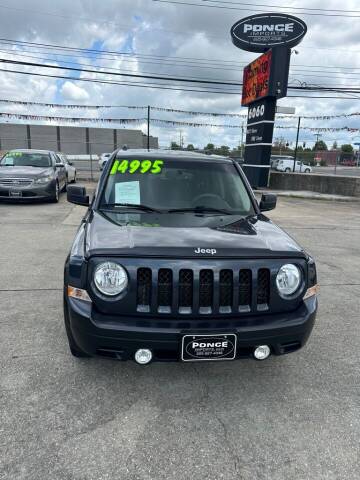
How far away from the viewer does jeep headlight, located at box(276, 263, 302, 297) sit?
8.68 ft

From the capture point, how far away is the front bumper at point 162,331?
94.7 inches

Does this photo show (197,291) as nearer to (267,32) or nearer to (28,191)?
(28,191)

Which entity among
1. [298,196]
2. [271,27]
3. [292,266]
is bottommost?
[298,196]

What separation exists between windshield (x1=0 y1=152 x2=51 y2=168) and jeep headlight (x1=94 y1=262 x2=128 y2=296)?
410 inches

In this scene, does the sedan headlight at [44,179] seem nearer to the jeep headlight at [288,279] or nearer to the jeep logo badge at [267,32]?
the jeep headlight at [288,279]

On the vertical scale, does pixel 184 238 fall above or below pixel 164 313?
above

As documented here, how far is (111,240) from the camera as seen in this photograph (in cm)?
268

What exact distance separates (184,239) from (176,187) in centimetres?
129

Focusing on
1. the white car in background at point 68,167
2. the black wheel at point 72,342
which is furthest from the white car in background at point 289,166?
the black wheel at point 72,342

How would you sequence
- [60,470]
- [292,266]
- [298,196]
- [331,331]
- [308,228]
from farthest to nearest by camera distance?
[298,196] → [308,228] → [331,331] → [292,266] → [60,470]

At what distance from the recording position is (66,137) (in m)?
A: 55.0

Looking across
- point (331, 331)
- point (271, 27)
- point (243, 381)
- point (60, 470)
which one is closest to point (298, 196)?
point (271, 27)

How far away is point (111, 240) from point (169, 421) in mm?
1269

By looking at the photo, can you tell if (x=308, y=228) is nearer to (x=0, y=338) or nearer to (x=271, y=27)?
(x=0, y=338)
